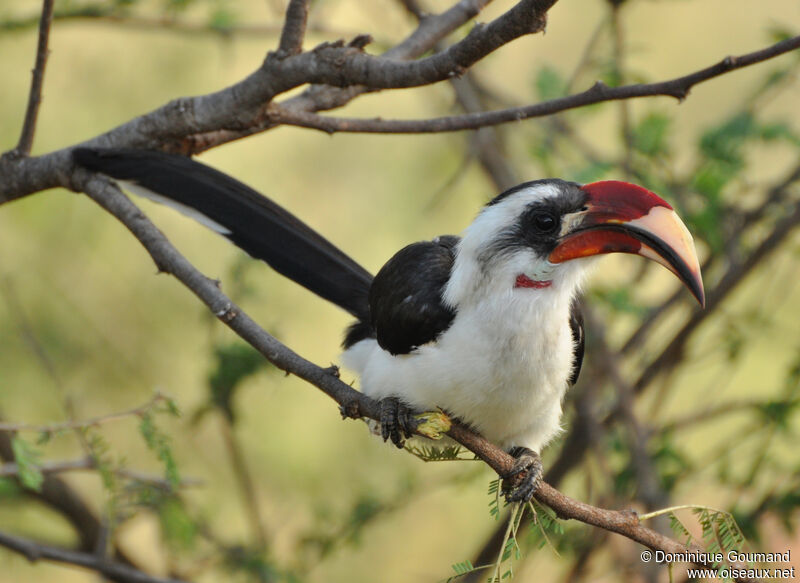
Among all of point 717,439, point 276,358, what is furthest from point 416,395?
point 717,439

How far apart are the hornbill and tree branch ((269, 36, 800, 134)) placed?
0.71 feet

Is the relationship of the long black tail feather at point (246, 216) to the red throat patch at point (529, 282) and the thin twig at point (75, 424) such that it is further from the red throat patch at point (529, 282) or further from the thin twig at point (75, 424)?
the red throat patch at point (529, 282)

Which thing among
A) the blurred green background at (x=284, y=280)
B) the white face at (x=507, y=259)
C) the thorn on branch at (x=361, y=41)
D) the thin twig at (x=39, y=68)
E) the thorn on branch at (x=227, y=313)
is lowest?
the thorn on branch at (x=227, y=313)

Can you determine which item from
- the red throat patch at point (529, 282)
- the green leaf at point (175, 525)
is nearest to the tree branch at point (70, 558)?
the green leaf at point (175, 525)

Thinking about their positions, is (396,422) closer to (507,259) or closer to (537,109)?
(507,259)

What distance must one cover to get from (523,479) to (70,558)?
1.62 m

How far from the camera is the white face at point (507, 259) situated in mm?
2508

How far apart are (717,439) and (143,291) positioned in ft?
13.0

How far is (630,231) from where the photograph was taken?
2.36 metres

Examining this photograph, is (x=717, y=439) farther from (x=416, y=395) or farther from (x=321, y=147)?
(x=416, y=395)

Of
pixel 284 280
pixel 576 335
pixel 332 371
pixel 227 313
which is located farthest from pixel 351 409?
pixel 284 280

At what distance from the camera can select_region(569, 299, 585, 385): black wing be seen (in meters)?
2.75

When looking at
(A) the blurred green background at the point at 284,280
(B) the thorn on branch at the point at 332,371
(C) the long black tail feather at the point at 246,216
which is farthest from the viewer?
(A) the blurred green background at the point at 284,280

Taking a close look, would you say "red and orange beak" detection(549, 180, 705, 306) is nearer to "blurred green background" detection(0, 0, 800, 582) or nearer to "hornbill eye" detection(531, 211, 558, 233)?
"hornbill eye" detection(531, 211, 558, 233)
